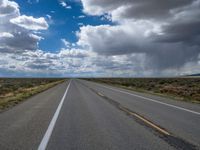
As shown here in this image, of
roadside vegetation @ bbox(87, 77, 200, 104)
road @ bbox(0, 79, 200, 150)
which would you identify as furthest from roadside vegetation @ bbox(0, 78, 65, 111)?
roadside vegetation @ bbox(87, 77, 200, 104)

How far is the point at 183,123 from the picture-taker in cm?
873

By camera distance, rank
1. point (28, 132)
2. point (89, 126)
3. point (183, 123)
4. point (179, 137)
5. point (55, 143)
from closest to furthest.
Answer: point (55, 143), point (179, 137), point (28, 132), point (89, 126), point (183, 123)

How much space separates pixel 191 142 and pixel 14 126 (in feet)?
Result: 18.1

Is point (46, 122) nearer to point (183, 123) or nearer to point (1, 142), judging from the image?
point (1, 142)

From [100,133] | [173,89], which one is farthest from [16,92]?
[100,133]

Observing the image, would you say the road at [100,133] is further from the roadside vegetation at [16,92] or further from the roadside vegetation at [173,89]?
Answer: the roadside vegetation at [173,89]

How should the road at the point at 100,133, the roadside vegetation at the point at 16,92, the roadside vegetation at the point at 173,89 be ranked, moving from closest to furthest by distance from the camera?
the road at the point at 100,133 < the roadside vegetation at the point at 16,92 < the roadside vegetation at the point at 173,89

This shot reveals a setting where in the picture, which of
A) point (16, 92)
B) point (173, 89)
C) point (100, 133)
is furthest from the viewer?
point (173, 89)

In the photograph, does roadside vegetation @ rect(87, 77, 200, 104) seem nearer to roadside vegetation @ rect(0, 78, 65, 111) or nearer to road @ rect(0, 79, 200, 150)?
road @ rect(0, 79, 200, 150)

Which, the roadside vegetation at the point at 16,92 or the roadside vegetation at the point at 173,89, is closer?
the roadside vegetation at the point at 16,92

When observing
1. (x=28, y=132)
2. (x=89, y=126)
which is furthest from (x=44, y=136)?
(x=89, y=126)

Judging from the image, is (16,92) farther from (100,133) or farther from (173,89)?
(100,133)

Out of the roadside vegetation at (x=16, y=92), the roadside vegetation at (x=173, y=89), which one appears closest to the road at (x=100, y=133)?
the roadside vegetation at (x=16, y=92)

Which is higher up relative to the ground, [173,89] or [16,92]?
[173,89]
